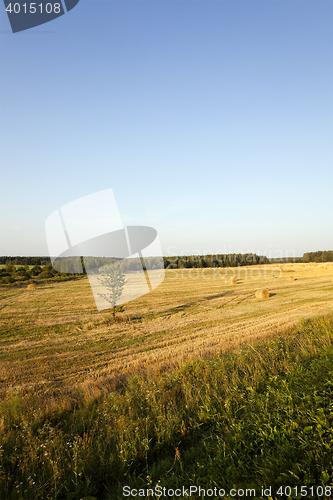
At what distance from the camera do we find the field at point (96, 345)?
19.1 feet

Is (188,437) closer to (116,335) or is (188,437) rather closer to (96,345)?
(96,345)

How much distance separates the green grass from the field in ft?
0.22

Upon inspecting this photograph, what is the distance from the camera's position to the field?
5812mm


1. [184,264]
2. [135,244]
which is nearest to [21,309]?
[135,244]

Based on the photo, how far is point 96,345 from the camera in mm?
14852

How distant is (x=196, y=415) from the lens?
4949 mm

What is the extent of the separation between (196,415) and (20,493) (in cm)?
297

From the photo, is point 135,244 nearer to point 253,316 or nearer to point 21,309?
point 253,316

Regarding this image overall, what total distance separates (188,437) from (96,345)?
457 inches

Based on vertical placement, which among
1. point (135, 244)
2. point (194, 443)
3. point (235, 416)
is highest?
point (135, 244)

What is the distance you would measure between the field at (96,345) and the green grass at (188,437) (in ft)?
0.22

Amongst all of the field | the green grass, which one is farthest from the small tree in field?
the green grass

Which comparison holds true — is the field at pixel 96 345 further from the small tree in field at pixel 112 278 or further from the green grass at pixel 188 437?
the small tree in field at pixel 112 278

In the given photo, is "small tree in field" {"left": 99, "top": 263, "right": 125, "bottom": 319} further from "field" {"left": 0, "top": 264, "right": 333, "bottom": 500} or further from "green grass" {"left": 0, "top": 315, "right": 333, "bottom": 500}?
"green grass" {"left": 0, "top": 315, "right": 333, "bottom": 500}
